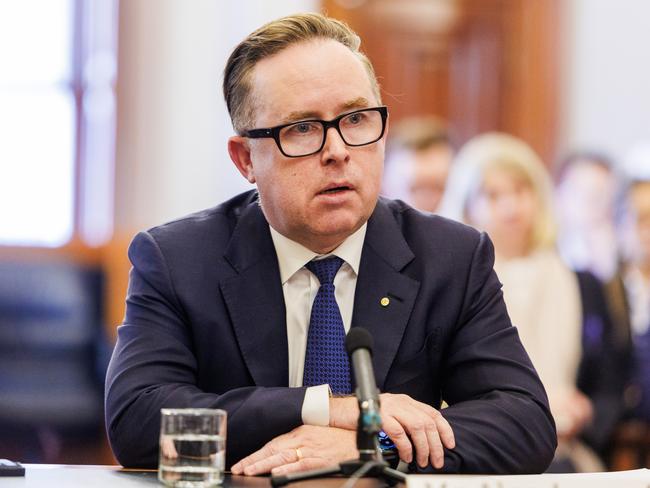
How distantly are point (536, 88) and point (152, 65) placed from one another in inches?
95.7

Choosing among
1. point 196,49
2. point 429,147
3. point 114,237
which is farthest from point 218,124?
point 429,147

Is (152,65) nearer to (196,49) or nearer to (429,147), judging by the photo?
(196,49)

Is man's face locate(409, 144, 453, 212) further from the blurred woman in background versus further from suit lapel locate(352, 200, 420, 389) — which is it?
suit lapel locate(352, 200, 420, 389)

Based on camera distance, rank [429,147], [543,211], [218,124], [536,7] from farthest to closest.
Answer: [536,7] < [218,124] < [429,147] < [543,211]

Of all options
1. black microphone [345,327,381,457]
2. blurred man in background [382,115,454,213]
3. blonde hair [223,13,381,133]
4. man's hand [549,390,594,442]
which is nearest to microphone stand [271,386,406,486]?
black microphone [345,327,381,457]

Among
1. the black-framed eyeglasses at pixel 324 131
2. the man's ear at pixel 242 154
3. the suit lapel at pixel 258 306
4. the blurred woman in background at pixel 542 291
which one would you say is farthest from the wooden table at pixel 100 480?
the blurred woman in background at pixel 542 291

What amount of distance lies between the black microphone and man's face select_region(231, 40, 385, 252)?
581 millimetres

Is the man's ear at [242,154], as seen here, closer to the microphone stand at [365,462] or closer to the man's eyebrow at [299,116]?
the man's eyebrow at [299,116]

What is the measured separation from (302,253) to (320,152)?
0.26m

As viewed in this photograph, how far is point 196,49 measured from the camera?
5988mm

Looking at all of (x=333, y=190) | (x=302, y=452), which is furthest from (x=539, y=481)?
(x=333, y=190)

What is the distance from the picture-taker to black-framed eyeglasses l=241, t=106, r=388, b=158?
7.18ft

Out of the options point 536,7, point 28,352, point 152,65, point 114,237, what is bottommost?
point 28,352

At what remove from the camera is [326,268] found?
2.32 m
